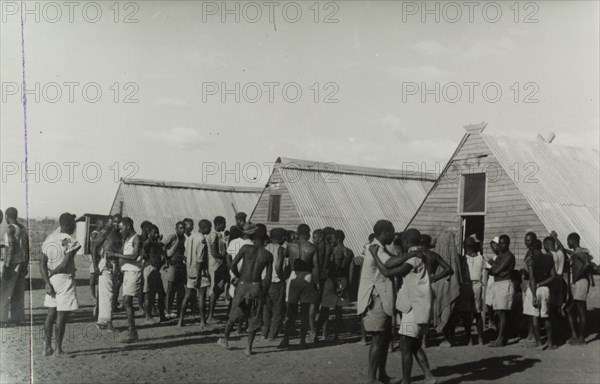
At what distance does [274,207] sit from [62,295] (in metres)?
18.2

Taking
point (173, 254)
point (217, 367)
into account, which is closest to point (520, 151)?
point (173, 254)

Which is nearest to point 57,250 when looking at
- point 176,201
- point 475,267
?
point 475,267

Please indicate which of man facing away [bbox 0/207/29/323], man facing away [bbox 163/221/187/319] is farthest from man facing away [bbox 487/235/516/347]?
man facing away [bbox 0/207/29/323]

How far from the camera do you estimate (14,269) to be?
10.1 meters

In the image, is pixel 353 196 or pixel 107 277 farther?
pixel 353 196

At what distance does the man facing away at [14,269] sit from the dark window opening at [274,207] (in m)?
15.5

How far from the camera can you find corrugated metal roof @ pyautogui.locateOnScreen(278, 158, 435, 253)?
23383mm

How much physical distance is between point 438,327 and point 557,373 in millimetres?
2000

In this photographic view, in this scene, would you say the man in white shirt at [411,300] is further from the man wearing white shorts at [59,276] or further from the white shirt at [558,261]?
the white shirt at [558,261]

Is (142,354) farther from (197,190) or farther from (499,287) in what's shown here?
(197,190)

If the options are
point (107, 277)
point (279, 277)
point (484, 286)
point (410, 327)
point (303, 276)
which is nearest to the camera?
point (410, 327)

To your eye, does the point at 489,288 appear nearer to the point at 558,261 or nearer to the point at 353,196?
the point at 558,261

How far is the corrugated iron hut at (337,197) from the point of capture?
2347 centimetres

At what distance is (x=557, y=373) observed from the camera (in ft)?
25.8
